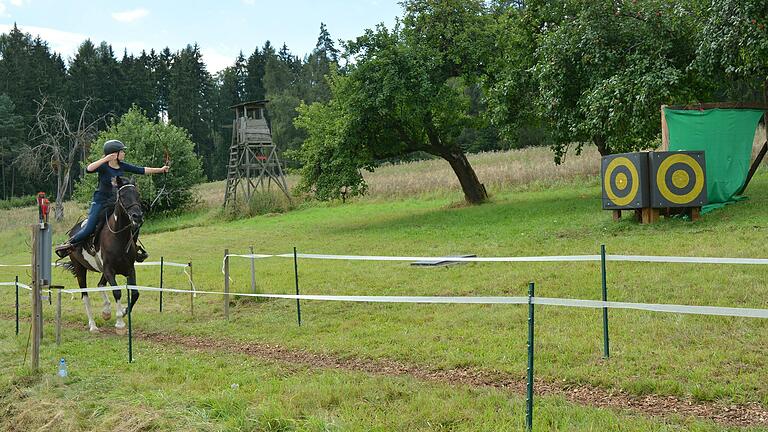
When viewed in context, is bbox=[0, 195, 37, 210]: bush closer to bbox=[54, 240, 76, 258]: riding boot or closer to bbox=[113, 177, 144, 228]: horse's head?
bbox=[54, 240, 76, 258]: riding boot

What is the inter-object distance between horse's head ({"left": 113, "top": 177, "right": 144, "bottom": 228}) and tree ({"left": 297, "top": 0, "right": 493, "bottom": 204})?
1387 cm

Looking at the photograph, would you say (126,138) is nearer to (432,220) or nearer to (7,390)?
(432,220)

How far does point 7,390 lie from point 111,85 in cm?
7667

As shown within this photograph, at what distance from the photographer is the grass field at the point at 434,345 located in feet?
19.0

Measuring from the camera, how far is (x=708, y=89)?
66.6 feet

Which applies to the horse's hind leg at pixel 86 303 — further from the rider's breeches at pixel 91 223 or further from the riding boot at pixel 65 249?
the rider's breeches at pixel 91 223

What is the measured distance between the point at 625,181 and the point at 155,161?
1272 inches

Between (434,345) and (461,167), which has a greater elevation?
(461,167)

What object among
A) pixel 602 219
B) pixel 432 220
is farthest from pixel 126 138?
pixel 602 219

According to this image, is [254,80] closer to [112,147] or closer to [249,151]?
[249,151]

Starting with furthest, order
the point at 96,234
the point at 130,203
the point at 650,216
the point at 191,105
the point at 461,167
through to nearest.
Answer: the point at 191,105 < the point at 461,167 < the point at 650,216 < the point at 96,234 < the point at 130,203

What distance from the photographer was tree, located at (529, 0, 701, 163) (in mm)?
17953

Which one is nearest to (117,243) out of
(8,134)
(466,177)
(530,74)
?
(530,74)

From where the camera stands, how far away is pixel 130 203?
10.5 metres
